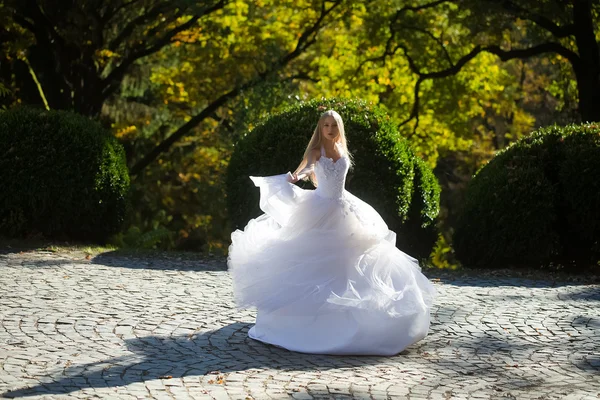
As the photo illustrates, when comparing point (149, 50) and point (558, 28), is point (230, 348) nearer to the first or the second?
point (558, 28)

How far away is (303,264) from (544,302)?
3604mm

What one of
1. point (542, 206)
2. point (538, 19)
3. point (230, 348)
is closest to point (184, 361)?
point (230, 348)

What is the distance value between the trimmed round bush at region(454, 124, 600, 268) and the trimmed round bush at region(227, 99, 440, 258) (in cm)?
85

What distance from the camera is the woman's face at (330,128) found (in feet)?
24.5

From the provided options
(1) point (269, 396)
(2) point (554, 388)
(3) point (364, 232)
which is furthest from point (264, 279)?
(2) point (554, 388)

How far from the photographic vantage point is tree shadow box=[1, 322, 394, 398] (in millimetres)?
5883

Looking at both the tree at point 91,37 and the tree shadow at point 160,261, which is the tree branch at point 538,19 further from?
the tree shadow at point 160,261

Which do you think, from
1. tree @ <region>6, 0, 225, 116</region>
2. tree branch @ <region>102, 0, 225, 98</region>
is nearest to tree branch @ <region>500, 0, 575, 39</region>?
tree @ <region>6, 0, 225, 116</region>

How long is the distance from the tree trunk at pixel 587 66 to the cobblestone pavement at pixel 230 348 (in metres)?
7.42

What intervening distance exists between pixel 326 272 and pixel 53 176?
6954 mm

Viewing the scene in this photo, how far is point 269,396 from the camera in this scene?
5.65m

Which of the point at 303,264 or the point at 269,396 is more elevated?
the point at 303,264

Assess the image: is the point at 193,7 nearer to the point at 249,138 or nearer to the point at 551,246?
the point at 249,138

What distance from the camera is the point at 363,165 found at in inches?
475
